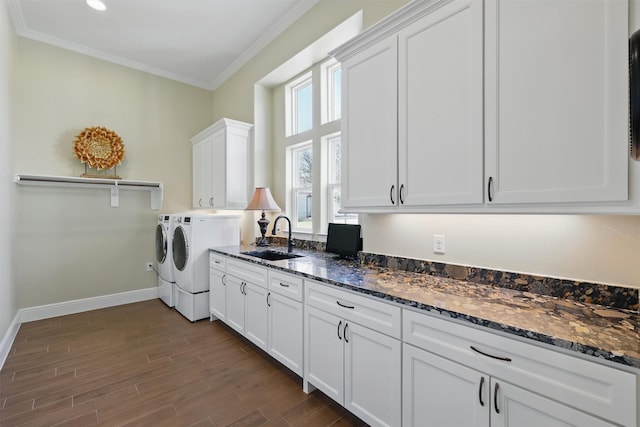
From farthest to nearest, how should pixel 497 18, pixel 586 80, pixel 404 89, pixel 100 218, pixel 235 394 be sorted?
pixel 100 218 < pixel 235 394 < pixel 404 89 < pixel 497 18 < pixel 586 80

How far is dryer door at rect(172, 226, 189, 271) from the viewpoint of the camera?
339 cm

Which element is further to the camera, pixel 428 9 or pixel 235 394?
pixel 235 394

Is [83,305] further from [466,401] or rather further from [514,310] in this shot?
[514,310]

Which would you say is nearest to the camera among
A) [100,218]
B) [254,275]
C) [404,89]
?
[404,89]

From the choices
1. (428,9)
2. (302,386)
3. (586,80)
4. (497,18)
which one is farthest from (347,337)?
(428,9)

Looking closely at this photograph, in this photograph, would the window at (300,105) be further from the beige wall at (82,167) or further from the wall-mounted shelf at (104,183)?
the wall-mounted shelf at (104,183)

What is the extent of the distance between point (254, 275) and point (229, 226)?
126 centimetres

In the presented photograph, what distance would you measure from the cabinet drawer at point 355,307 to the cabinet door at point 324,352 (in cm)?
6

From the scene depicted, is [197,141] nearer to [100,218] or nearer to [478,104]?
[100,218]

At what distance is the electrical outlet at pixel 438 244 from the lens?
6.32 ft

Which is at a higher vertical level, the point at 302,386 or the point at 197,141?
the point at 197,141

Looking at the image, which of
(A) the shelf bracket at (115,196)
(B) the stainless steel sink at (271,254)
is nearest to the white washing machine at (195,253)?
(B) the stainless steel sink at (271,254)

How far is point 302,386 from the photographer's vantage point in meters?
2.15

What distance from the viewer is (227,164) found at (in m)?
3.73
